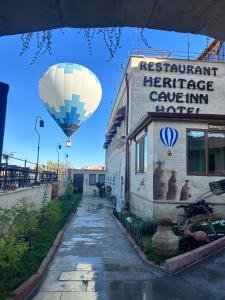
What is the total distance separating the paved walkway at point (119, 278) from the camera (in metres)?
5.93

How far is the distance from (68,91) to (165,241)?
1920 centimetres

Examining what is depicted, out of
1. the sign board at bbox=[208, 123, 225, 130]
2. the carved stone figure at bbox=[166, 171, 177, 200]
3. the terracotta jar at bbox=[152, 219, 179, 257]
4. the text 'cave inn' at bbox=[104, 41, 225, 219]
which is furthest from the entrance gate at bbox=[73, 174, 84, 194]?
the terracotta jar at bbox=[152, 219, 179, 257]

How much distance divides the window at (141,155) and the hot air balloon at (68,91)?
1086cm

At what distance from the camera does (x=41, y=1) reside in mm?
2057

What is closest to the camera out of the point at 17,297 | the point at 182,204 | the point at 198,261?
the point at 17,297

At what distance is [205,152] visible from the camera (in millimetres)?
12484

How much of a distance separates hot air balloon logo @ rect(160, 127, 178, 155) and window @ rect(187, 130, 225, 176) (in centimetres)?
63

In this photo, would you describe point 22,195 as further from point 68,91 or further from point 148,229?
point 68,91

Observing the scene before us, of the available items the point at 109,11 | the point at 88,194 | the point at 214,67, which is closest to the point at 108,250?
the point at 109,11

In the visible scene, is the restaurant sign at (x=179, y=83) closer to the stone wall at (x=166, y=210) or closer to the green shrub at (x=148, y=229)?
the stone wall at (x=166, y=210)

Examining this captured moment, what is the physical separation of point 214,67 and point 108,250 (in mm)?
17611

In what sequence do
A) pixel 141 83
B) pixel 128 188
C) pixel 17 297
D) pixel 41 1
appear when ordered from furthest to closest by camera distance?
1. pixel 141 83
2. pixel 128 188
3. pixel 17 297
4. pixel 41 1

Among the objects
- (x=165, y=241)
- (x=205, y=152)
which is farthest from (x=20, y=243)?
(x=205, y=152)

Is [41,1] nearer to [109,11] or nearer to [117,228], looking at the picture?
[109,11]
